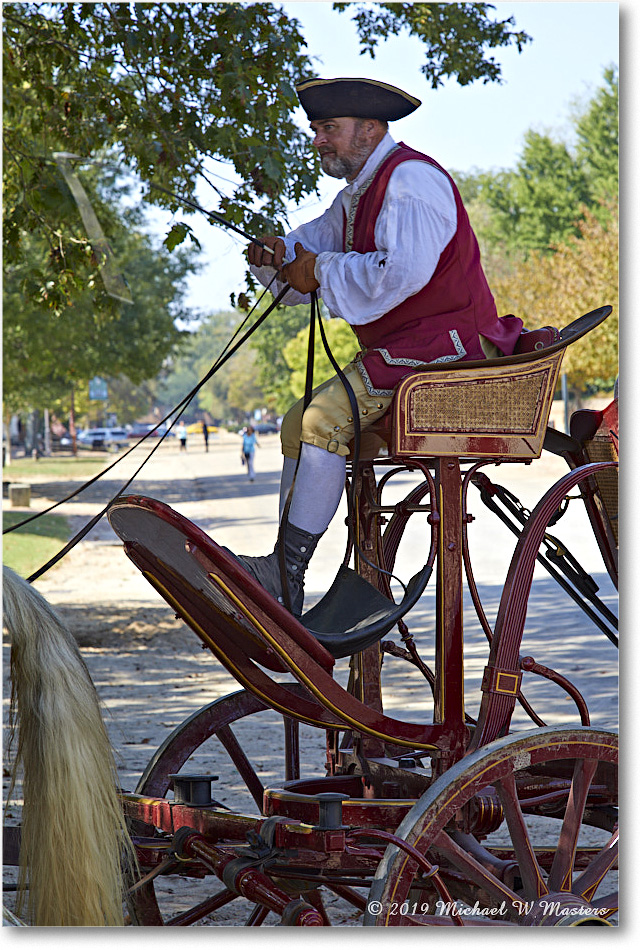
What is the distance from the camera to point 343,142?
3023 millimetres

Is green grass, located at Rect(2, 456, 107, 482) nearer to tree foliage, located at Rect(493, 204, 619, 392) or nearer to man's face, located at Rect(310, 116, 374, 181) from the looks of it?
tree foliage, located at Rect(493, 204, 619, 392)

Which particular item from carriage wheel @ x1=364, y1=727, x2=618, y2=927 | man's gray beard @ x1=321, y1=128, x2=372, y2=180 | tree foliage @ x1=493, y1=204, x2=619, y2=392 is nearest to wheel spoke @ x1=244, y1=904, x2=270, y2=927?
carriage wheel @ x1=364, y1=727, x2=618, y2=927

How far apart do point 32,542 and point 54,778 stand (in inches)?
541

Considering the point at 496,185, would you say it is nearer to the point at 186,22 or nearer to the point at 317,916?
the point at 186,22

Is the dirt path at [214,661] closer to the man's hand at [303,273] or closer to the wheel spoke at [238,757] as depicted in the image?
the wheel spoke at [238,757]

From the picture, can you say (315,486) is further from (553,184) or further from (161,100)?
(553,184)

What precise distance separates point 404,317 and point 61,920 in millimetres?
1756

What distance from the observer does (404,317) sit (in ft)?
9.63

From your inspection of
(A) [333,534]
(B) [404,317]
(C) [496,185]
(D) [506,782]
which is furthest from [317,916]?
(C) [496,185]

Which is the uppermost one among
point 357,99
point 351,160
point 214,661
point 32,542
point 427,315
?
point 357,99

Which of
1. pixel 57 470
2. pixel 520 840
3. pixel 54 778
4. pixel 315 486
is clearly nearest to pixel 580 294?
pixel 57 470

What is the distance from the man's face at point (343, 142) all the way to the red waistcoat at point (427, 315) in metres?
0.10

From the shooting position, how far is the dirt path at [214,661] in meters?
6.47

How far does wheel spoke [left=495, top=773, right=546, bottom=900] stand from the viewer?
9.14 ft
